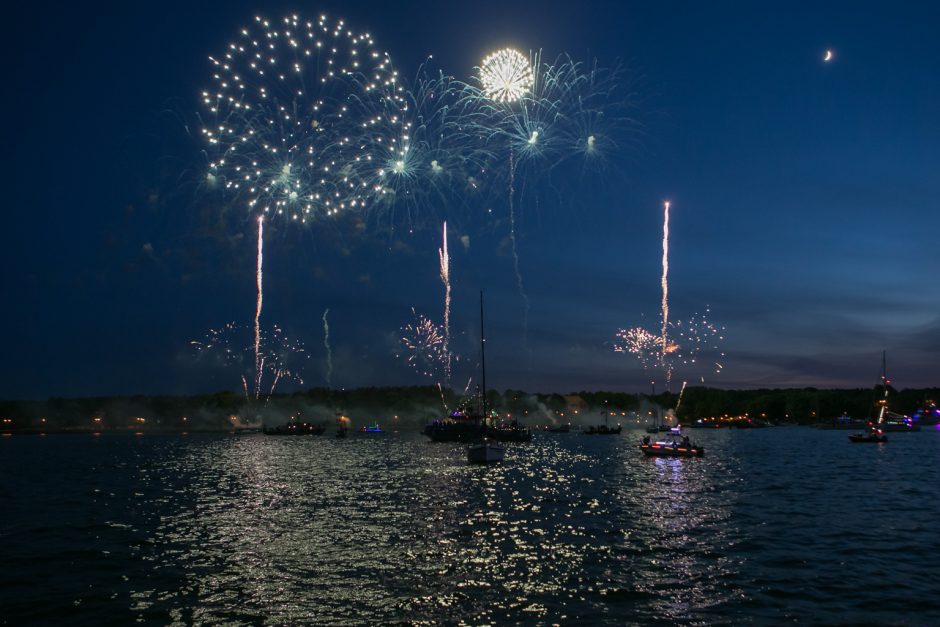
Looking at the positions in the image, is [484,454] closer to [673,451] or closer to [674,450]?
[673,451]

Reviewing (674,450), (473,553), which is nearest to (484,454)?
(674,450)

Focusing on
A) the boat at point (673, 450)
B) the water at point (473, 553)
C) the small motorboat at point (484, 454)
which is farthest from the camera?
the boat at point (673, 450)

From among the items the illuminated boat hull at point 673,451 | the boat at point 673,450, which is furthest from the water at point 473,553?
the boat at point 673,450

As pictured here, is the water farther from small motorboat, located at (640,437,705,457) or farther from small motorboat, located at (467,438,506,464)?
small motorboat, located at (640,437,705,457)

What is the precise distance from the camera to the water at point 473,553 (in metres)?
20.4

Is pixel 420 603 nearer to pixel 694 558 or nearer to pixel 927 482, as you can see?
pixel 694 558

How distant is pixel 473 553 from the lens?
28344 mm

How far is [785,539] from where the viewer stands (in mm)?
31281

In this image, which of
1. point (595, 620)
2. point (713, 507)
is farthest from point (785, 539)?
point (595, 620)

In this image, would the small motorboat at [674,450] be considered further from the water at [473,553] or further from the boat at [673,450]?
the water at [473,553]

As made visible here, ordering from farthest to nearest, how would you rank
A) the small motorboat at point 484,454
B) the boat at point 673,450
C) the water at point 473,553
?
1. the boat at point 673,450
2. the small motorboat at point 484,454
3. the water at point 473,553

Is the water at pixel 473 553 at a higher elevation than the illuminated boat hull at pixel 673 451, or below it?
higher

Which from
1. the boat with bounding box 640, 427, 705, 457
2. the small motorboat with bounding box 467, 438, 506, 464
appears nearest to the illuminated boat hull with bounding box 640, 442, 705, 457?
the boat with bounding box 640, 427, 705, 457

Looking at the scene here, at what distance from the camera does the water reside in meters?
20.4
